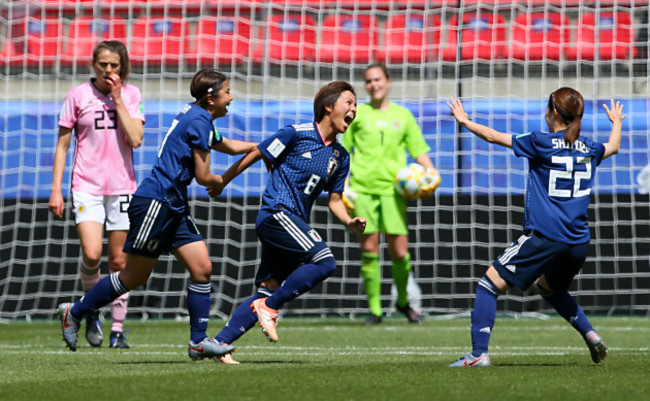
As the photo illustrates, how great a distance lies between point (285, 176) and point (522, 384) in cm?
179

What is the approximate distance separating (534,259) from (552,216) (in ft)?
0.74

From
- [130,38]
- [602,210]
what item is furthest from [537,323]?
[130,38]

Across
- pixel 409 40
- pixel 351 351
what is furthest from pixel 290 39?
pixel 351 351

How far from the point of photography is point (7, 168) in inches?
434

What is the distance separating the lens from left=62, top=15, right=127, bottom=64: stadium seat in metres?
11.9

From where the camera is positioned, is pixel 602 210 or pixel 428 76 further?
pixel 428 76

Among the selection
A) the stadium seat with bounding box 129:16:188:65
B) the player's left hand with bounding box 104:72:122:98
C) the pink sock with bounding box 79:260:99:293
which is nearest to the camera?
the player's left hand with bounding box 104:72:122:98

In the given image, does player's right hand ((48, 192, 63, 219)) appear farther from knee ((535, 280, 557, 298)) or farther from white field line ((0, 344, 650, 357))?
knee ((535, 280, 557, 298))

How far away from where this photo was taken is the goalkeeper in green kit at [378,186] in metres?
8.54

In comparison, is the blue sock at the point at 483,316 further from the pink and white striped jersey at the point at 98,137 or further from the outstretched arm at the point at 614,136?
the pink and white striped jersey at the point at 98,137

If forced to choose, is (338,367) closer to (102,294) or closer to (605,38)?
(102,294)

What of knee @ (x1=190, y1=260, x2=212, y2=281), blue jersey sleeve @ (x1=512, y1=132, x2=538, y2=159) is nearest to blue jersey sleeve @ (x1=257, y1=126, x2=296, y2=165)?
knee @ (x1=190, y1=260, x2=212, y2=281)

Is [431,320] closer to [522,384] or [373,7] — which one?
[373,7]

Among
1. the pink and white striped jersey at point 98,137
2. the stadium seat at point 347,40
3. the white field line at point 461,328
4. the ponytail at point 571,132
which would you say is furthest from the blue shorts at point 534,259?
Result: the stadium seat at point 347,40
